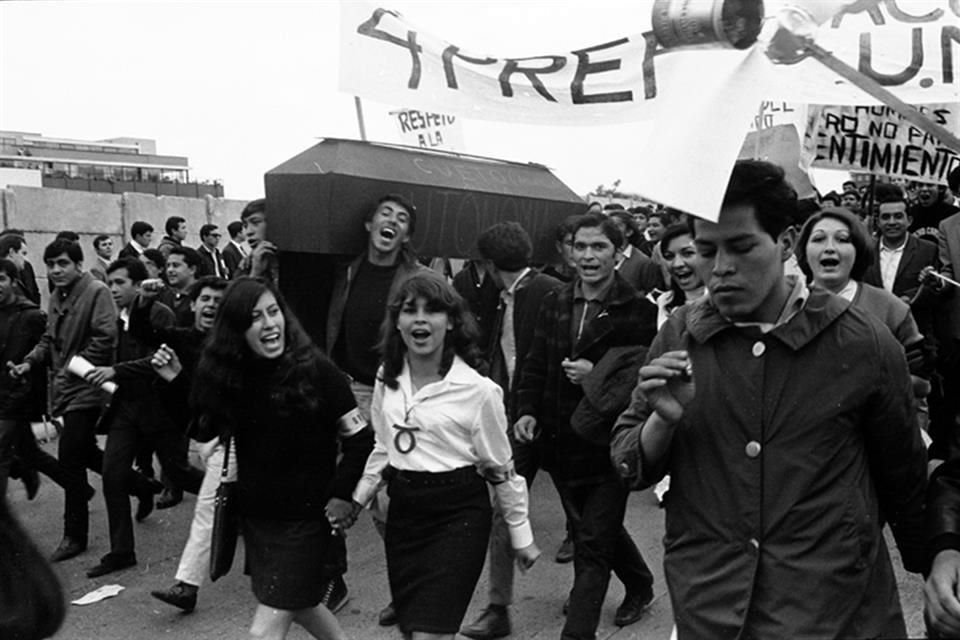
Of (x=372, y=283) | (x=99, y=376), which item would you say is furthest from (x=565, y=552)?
(x=99, y=376)

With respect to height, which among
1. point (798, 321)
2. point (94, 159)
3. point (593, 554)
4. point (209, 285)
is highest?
point (94, 159)

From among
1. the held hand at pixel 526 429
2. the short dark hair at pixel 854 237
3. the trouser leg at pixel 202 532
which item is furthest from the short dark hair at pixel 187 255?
the short dark hair at pixel 854 237

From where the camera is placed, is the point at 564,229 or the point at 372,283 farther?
the point at 564,229

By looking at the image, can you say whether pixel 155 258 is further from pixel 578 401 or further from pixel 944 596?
pixel 944 596

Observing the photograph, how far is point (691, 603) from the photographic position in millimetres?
2369

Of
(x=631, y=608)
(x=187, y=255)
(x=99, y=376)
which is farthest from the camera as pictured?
(x=187, y=255)

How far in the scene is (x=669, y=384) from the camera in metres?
2.30

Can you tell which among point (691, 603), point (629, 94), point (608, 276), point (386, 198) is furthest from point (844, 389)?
point (386, 198)

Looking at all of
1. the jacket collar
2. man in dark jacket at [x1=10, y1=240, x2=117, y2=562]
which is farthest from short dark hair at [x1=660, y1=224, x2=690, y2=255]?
man in dark jacket at [x1=10, y1=240, x2=117, y2=562]

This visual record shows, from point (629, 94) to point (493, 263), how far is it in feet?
7.43

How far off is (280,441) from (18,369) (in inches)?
136

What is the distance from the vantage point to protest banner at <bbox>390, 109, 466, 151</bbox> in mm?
10094

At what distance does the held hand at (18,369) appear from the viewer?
6652 mm

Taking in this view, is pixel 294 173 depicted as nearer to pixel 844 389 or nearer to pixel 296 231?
pixel 296 231
